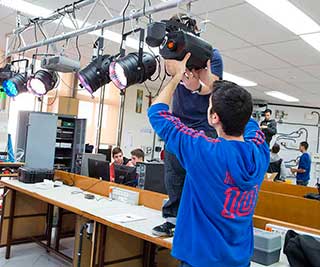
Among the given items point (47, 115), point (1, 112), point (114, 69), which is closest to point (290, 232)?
point (114, 69)

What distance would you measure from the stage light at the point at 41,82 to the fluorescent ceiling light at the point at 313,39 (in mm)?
3230

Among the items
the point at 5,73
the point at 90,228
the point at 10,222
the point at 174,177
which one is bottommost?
the point at 10,222

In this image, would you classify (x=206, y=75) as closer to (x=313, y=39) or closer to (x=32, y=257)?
(x=32, y=257)

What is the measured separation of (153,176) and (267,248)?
1494mm

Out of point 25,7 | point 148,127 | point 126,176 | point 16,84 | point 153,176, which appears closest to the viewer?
point 153,176

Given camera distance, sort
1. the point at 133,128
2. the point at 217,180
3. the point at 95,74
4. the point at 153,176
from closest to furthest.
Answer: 1. the point at 217,180
2. the point at 95,74
3. the point at 153,176
4. the point at 133,128

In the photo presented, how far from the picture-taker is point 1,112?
5.99 metres

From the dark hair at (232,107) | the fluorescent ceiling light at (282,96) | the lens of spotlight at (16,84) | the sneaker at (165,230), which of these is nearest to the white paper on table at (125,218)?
the sneaker at (165,230)

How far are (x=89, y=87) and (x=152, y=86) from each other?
634cm

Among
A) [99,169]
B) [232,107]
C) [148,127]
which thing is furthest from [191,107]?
[148,127]

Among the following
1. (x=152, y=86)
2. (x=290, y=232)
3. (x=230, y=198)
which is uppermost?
(x=152, y=86)

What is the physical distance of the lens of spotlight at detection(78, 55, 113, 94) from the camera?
3.01 meters

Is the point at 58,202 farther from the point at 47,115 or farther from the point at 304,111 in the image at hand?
the point at 304,111

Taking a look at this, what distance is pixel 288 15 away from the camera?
3770 millimetres
